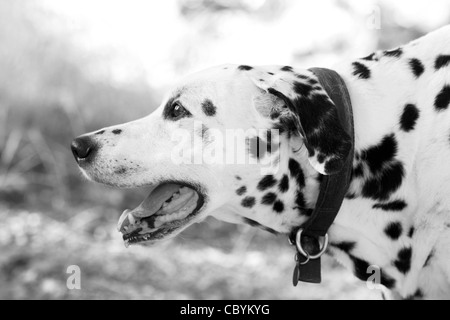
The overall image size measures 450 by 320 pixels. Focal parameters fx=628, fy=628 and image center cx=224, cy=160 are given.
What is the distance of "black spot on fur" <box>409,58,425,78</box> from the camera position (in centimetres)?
272

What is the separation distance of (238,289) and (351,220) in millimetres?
2299

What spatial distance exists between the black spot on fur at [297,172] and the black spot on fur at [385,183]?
0.26 m

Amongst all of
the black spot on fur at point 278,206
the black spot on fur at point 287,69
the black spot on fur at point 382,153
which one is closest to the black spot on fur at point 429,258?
the black spot on fur at point 382,153

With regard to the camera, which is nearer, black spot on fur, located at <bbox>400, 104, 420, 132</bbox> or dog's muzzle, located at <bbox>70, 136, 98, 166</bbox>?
black spot on fur, located at <bbox>400, 104, 420, 132</bbox>

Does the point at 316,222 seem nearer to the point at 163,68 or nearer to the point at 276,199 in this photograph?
the point at 276,199

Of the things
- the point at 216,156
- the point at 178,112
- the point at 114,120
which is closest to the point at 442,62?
the point at 216,156

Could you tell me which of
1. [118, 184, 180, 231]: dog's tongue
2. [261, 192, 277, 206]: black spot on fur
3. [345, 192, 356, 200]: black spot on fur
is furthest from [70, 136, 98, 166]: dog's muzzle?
[345, 192, 356, 200]: black spot on fur

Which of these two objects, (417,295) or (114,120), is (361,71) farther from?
(114,120)

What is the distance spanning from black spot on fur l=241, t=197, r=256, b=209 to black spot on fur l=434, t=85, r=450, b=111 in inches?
34.1

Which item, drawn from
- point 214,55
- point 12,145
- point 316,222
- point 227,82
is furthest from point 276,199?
point 214,55

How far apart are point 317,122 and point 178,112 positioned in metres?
0.66

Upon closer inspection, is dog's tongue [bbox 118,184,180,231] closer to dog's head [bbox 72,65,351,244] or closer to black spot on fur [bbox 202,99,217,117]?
dog's head [bbox 72,65,351,244]

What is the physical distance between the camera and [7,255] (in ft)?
16.8

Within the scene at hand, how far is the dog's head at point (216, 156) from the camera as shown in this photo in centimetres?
263
